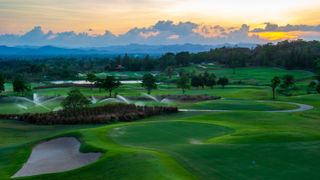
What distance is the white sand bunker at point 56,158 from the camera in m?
33.2

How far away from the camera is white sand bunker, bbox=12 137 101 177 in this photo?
33.2 meters

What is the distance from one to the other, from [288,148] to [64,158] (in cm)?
1762

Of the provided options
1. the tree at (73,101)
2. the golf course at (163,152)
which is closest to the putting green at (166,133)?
the golf course at (163,152)

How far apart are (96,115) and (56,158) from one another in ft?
97.9

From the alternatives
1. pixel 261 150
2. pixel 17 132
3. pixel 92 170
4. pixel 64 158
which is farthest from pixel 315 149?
pixel 17 132

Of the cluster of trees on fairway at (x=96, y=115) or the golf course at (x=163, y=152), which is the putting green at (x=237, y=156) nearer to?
the golf course at (x=163, y=152)

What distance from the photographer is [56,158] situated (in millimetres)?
36969

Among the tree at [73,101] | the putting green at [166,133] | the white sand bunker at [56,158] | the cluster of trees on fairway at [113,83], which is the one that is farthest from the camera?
the cluster of trees on fairway at [113,83]

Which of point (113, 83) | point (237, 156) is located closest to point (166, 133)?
point (237, 156)

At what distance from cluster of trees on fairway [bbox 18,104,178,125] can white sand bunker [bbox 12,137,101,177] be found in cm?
1940

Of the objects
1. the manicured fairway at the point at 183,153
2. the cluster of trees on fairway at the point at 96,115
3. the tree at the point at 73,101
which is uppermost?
the tree at the point at 73,101

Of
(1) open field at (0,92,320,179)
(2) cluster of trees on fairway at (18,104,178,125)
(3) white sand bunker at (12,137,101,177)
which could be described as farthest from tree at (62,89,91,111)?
(3) white sand bunker at (12,137,101,177)

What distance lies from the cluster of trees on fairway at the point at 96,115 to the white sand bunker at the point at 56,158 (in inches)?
764

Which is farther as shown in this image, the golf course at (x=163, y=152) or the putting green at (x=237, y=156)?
the golf course at (x=163, y=152)
